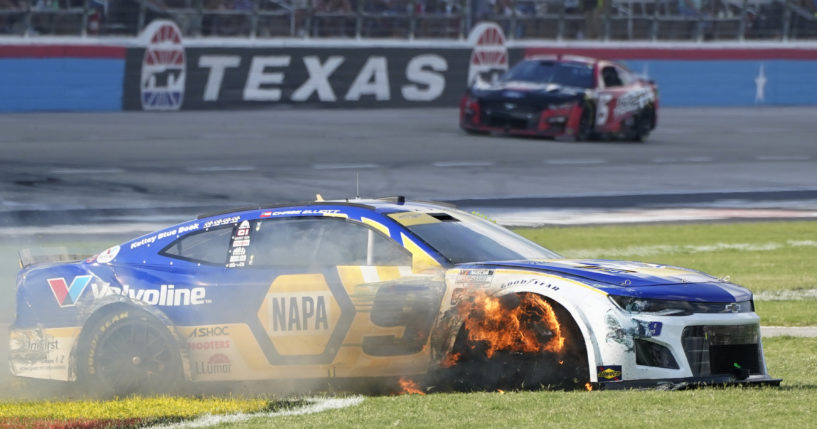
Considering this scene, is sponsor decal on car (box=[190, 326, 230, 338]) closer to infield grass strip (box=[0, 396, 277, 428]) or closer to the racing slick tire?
infield grass strip (box=[0, 396, 277, 428])

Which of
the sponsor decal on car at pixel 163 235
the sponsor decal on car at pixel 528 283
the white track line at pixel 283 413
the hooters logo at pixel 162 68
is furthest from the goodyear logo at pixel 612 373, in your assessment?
the hooters logo at pixel 162 68

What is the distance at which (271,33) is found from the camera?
3225cm

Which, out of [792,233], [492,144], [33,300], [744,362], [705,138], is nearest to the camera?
[744,362]

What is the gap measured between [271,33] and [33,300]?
79.8 feet

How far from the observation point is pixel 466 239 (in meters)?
8.13

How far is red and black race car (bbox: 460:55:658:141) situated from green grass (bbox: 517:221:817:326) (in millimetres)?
8739

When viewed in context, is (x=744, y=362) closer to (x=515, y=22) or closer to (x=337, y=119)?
(x=337, y=119)

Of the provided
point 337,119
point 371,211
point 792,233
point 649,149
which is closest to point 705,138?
point 649,149

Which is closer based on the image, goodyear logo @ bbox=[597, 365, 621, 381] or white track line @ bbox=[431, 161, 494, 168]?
goodyear logo @ bbox=[597, 365, 621, 381]

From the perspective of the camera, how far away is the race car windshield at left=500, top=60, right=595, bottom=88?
26.0 meters

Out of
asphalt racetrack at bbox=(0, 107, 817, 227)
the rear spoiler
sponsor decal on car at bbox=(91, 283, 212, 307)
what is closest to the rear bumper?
sponsor decal on car at bbox=(91, 283, 212, 307)

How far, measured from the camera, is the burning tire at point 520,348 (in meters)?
7.49

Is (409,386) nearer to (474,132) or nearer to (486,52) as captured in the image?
(474,132)

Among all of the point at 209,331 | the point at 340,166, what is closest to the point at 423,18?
the point at 340,166
